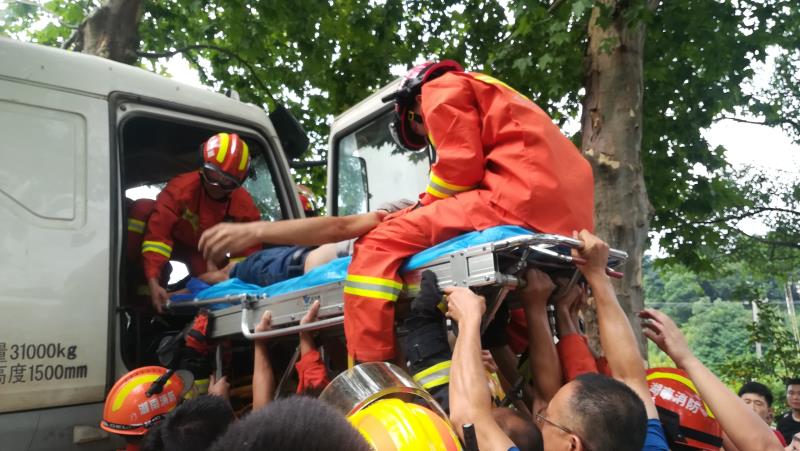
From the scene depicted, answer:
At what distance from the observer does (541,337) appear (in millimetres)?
2795

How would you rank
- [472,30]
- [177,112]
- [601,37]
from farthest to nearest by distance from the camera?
[472,30]
[601,37]
[177,112]

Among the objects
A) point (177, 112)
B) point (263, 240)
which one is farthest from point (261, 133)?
point (263, 240)

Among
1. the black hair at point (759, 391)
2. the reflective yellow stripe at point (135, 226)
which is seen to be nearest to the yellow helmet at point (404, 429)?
the reflective yellow stripe at point (135, 226)

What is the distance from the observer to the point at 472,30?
28.7 feet

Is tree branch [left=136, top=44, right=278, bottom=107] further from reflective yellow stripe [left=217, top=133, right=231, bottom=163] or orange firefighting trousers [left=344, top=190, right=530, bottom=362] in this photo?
orange firefighting trousers [left=344, top=190, right=530, bottom=362]

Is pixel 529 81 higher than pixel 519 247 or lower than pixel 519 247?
higher

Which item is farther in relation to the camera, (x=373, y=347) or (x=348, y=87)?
(x=348, y=87)

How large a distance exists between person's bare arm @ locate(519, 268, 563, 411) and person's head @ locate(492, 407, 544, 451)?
446 mm

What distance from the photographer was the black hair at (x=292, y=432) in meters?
0.91

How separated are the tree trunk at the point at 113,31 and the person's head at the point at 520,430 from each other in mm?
5409

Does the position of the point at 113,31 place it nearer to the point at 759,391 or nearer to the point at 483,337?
the point at 483,337

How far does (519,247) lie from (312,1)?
6403 millimetres

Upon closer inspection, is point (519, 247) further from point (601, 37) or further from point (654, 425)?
point (601, 37)

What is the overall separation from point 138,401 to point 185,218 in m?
1.48
